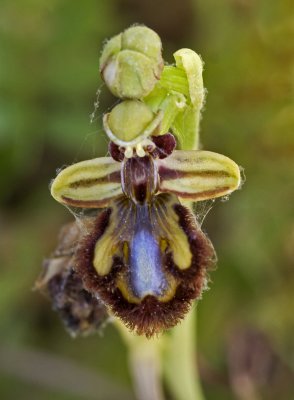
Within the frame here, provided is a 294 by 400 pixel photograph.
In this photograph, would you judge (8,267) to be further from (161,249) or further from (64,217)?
(161,249)

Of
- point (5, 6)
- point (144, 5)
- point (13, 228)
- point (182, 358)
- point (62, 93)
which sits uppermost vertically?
point (144, 5)

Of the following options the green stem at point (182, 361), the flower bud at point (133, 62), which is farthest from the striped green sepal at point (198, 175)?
the green stem at point (182, 361)

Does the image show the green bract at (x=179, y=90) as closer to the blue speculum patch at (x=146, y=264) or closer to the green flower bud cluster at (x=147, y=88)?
the green flower bud cluster at (x=147, y=88)

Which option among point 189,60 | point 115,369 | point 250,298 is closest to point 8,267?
point 115,369

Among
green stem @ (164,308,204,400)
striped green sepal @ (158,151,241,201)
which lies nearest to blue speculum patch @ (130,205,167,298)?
striped green sepal @ (158,151,241,201)

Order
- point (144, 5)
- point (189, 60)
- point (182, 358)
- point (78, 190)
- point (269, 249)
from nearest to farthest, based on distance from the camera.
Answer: point (189, 60), point (78, 190), point (182, 358), point (269, 249), point (144, 5)

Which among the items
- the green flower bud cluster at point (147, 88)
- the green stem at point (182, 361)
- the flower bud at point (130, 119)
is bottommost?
the green stem at point (182, 361)

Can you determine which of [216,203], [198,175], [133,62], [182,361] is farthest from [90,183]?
[216,203]
